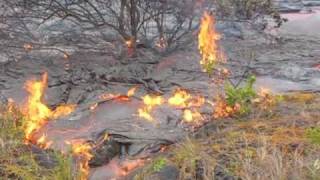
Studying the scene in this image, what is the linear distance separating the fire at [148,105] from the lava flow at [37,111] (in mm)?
885

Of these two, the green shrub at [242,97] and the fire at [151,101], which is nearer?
the green shrub at [242,97]

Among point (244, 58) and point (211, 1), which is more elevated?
point (211, 1)

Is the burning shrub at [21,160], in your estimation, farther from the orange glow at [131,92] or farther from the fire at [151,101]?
the orange glow at [131,92]

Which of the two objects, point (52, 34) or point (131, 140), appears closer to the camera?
point (131, 140)

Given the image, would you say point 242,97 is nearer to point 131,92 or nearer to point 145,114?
point 145,114

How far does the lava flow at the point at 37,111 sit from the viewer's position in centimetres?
614

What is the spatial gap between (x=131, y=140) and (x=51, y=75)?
2.89 meters

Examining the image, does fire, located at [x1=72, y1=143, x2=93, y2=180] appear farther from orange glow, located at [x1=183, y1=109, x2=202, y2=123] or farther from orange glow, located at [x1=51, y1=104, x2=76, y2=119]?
orange glow, located at [x1=183, y1=109, x2=202, y2=123]

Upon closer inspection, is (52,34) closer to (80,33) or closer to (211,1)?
(80,33)

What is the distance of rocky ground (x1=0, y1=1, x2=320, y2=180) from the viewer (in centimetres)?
612

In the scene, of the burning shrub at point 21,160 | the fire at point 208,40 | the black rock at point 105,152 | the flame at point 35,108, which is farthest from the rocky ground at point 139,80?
the burning shrub at point 21,160

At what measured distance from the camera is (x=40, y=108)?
7023mm

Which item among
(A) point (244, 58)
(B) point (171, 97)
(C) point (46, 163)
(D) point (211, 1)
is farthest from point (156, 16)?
(C) point (46, 163)

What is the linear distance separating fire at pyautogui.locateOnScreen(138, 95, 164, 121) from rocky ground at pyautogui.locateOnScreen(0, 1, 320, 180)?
0.08 metres
